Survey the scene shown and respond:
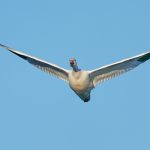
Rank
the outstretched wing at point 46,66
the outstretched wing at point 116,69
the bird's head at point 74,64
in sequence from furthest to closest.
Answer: the outstretched wing at point 46,66
the bird's head at point 74,64
the outstretched wing at point 116,69

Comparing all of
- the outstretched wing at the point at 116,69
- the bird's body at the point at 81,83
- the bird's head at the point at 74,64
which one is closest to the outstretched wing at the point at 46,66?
the bird's head at the point at 74,64

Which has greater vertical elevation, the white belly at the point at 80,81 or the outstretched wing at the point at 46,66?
the outstretched wing at the point at 46,66

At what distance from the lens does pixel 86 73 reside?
7931 centimetres

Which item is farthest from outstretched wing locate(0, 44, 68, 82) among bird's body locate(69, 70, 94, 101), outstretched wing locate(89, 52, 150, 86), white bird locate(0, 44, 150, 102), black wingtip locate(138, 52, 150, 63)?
black wingtip locate(138, 52, 150, 63)

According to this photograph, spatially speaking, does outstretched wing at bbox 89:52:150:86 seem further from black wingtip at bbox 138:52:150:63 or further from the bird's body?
the bird's body

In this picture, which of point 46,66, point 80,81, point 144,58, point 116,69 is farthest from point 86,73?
point 144,58

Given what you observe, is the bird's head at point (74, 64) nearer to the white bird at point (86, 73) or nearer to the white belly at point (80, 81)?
the white bird at point (86, 73)

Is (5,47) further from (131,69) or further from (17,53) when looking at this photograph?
(131,69)

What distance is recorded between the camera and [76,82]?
7900 centimetres

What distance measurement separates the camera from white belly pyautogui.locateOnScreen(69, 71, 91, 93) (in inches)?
3108

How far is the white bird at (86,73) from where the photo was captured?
7888cm

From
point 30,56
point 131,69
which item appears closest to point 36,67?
point 30,56

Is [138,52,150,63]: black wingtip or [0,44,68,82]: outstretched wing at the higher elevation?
[0,44,68,82]: outstretched wing

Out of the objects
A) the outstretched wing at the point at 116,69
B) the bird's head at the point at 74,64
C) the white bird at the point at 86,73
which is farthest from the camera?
the bird's head at the point at 74,64
